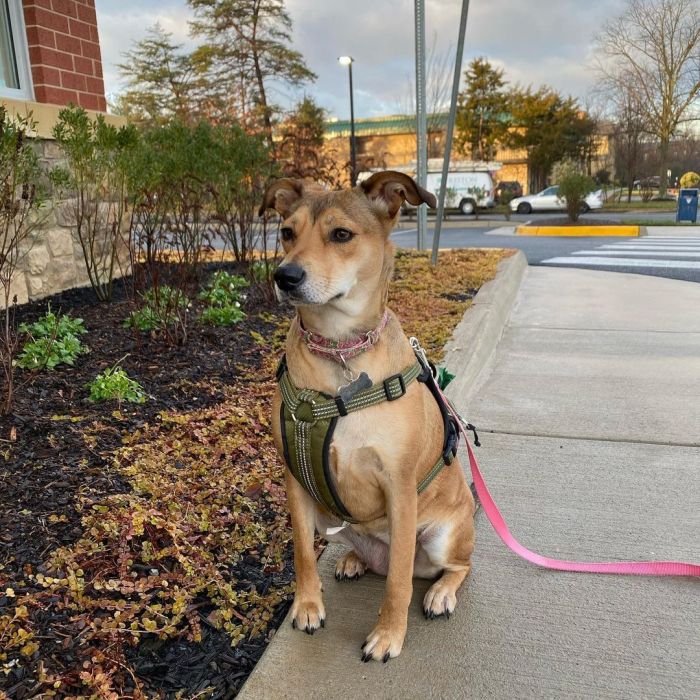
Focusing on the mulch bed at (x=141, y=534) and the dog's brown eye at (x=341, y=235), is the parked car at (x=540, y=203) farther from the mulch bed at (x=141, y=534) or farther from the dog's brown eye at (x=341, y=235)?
the dog's brown eye at (x=341, y=235)

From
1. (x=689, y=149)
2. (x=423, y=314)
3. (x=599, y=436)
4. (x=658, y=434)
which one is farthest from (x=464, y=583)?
(x=689, y=149)

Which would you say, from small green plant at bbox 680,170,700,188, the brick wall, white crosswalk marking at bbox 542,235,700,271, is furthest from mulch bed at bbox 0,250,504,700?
small green plant at bbox 680,170,700,188

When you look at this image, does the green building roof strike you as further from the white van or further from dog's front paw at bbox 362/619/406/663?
dog's front paw at bbox 362/619/406/663

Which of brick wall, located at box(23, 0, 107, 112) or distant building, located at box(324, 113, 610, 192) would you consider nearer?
brick wall, located at box(23, 0, 107, 112)

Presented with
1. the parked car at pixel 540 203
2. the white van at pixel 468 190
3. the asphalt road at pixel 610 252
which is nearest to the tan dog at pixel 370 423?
the asphalt road at pixel 610 252

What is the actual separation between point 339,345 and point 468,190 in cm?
3269

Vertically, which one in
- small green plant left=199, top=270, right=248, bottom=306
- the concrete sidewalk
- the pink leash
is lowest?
the concrete sidewalk

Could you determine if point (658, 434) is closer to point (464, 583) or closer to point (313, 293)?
point (464, 583)

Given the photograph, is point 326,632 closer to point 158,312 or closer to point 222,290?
point 158,312

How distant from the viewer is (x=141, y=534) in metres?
2.63

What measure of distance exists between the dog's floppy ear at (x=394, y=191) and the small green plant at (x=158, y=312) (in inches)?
114

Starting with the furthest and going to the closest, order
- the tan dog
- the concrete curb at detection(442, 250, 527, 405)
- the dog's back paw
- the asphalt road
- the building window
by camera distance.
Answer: the asphalt road < the building window < the concrete curb at detection(442, 250, 527, 405) < the dog's back paw < the tan dog

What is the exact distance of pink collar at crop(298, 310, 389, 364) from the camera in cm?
221

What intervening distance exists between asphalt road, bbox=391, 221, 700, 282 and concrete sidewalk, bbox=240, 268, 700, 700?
633cm
